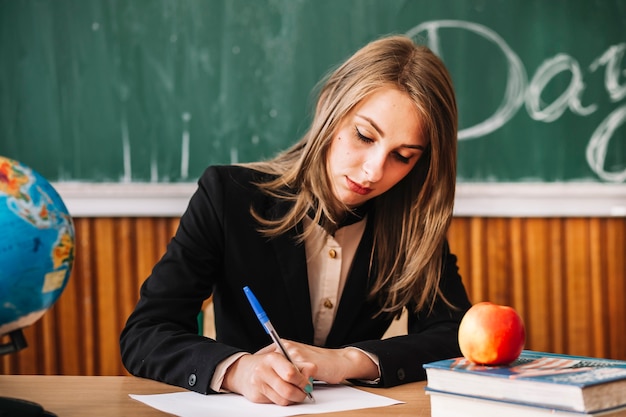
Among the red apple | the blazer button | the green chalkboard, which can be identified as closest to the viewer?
the red apple

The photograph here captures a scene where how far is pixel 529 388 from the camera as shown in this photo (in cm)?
106

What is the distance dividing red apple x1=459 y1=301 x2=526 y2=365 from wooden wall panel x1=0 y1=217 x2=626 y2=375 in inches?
72.9

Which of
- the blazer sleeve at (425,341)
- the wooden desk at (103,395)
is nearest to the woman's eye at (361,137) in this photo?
the blazer sleeve at (425,341)

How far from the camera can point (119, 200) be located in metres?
3.04

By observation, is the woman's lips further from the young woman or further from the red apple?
the red apple

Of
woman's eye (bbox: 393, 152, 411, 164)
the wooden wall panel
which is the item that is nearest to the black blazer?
woman's eye (bbox: 393, 152, 411, 164)

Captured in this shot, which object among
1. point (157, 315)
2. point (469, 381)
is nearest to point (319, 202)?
point (157, 315)

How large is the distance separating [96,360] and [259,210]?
1.53 metres

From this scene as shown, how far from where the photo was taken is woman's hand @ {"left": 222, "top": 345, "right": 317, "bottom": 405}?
1.29 metres

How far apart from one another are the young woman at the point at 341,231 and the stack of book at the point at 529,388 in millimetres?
430

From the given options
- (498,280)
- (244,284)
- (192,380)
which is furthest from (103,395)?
(498,280)

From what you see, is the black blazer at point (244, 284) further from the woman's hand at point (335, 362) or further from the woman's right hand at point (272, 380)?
the woman's right hand at point (272, 380)

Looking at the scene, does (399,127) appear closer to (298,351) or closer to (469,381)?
(298,351)

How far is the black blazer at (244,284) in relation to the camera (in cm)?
171
